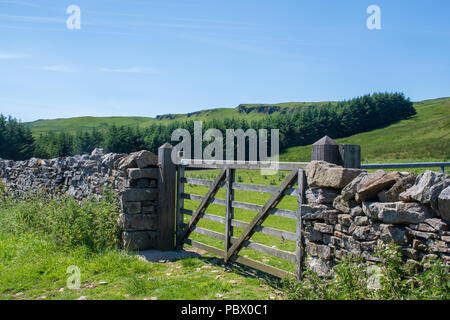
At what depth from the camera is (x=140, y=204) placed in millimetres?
6934

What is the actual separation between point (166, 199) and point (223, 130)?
57.0 meters

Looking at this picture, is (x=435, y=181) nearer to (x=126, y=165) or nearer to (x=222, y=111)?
(x=126, y=165)

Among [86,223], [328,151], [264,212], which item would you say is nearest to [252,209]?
[264,212]

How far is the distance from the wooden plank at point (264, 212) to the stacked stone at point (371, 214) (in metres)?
0.41

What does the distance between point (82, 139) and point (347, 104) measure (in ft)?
182

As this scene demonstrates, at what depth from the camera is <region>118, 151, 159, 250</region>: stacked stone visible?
6.80 metres

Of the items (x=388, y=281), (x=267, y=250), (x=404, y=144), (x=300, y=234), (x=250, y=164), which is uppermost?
(x=404, y=144)

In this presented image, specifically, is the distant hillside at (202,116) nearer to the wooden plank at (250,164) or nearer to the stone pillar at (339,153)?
the wooden plank at (250,164)

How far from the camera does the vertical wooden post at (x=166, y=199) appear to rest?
6965 millimetres

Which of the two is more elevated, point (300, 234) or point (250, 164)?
point (250, 164)

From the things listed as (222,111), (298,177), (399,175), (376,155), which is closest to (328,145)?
(298,177)

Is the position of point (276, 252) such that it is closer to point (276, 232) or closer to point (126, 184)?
point (276, 232)

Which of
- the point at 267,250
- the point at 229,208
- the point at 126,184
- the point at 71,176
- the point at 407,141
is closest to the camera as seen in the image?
the point at 267,250

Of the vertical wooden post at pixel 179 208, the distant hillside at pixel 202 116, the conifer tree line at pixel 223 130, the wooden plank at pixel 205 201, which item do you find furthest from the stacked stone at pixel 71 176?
the distant hillside at pixel 202 116
